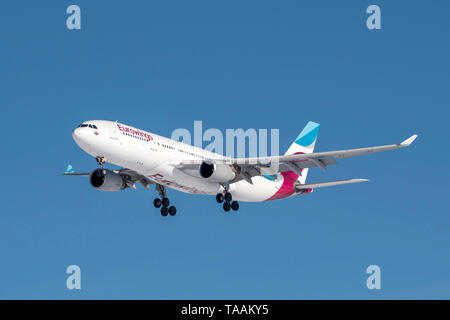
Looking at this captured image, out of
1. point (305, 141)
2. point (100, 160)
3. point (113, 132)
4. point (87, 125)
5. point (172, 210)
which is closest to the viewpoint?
point (87, 125)

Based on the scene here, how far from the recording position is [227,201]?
48.7 meters

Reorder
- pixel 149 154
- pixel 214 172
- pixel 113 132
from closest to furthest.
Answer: pixel 113 132 < pixel 149 154 < pixel 214 172

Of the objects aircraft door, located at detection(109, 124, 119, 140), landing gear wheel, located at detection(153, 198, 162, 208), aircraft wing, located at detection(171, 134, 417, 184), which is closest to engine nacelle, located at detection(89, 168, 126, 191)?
landing gear wheel, located at detection(153, 198, 162, 208)

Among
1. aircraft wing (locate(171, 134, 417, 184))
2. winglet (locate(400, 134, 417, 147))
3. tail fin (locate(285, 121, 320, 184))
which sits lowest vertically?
winglet (locate(400, 134, 417, 147))

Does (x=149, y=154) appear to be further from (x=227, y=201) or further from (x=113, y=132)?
(x=227, y=201)

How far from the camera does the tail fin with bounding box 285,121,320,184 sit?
197ft

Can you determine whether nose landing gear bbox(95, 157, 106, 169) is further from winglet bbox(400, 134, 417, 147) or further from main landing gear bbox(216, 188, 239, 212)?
winglet bbox(400, 134, 417, 147)

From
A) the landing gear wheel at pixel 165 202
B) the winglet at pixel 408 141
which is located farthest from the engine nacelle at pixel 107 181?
the winglet at pixel 408 141

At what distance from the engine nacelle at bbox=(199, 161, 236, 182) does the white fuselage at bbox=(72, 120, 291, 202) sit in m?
0.84

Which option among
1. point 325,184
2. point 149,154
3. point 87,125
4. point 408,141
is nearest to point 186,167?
point 149,154

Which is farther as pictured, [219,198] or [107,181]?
[107,181]

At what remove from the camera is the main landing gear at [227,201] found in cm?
4866

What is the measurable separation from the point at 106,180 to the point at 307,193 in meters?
16.2

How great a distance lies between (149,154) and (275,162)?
342 inches
